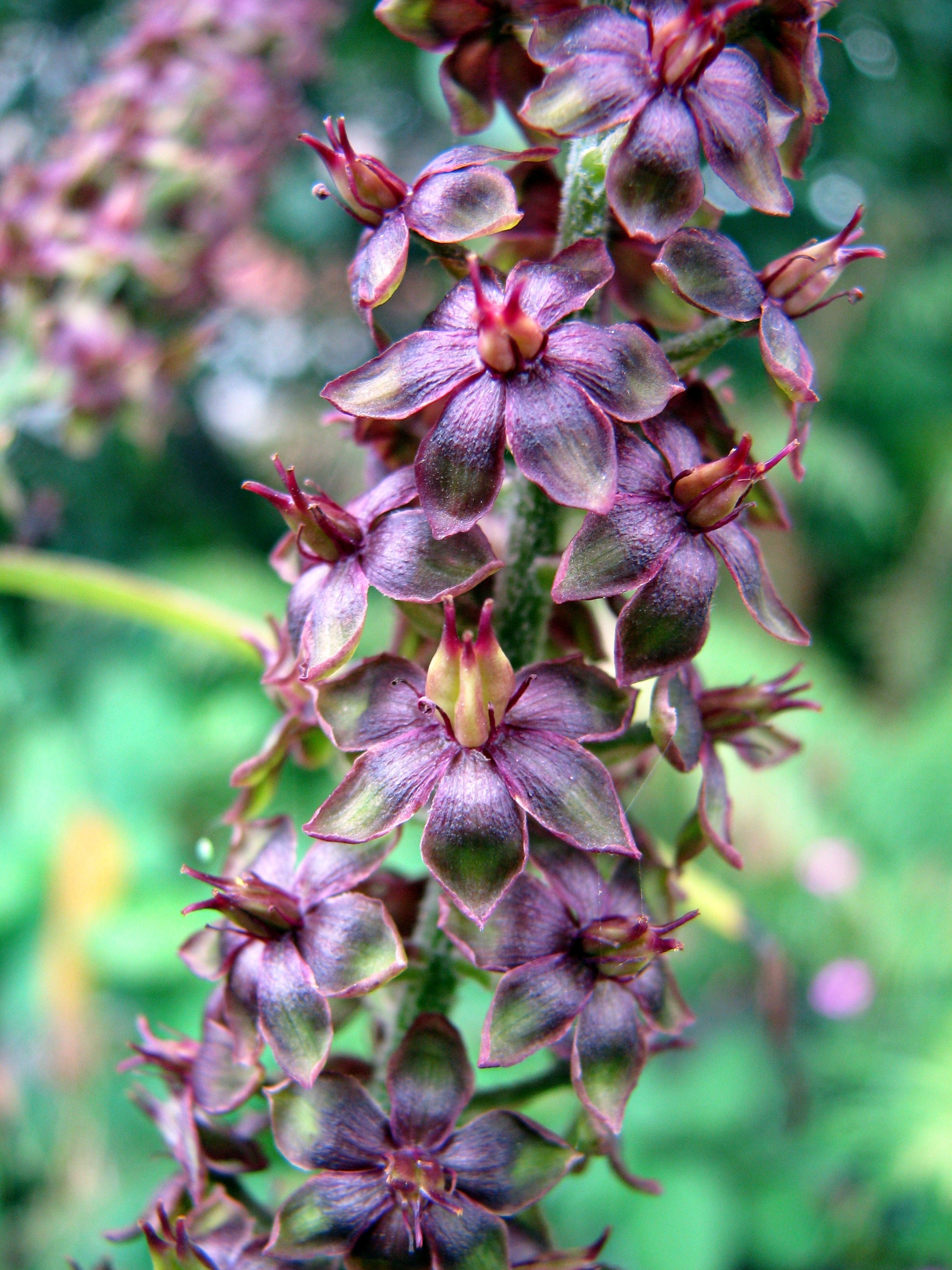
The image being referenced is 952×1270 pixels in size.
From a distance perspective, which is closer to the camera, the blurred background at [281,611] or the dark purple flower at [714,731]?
the dark purple flower at [714,731]

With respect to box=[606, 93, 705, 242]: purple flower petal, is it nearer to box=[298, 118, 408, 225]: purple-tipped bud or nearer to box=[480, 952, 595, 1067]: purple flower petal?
box=[298, 118, 408, 225]: purple-tipped bud

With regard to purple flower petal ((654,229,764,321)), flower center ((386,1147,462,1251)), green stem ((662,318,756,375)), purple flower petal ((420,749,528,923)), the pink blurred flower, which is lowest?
the pink blurred flower

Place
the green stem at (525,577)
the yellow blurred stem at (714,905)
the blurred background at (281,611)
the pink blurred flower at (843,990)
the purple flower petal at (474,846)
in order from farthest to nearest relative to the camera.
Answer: the pink blurred flower at (843,990), the blurred background at (281,611), the yellow blurred stem at (714,905), the green stem at (525,577), the purple flower petal at (474,846)

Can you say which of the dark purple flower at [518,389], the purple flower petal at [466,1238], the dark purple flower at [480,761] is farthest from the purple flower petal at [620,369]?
the purple flower petal at [466,1238]

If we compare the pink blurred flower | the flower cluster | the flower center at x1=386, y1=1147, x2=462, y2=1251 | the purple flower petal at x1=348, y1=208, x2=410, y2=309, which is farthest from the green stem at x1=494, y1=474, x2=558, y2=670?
the pink blurred flower

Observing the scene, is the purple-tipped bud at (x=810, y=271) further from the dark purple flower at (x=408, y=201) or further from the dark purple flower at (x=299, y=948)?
the dark purple flower at (x=299, y=948)
